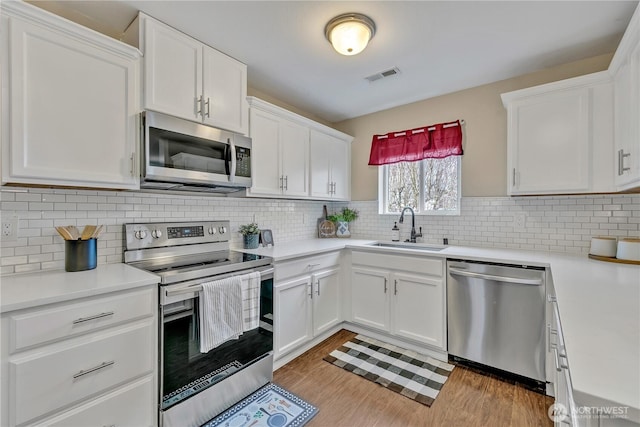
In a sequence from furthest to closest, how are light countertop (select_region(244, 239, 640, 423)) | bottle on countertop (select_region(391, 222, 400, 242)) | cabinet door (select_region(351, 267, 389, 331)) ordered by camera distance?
bottle on countertop (select_region(391, 222, 400, 242))
cabinet door (select_region(351, 267, 389, 331))
light countertop (select_region(244, 239, 640, 423))

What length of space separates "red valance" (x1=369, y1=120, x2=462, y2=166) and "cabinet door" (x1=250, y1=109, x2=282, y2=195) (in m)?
1.34

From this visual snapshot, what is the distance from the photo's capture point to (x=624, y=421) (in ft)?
1.86

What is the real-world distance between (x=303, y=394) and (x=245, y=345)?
0.54 metres

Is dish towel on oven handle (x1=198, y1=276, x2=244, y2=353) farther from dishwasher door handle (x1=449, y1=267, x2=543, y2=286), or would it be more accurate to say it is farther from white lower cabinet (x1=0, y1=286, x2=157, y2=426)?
dishwasher door handle (x1=449, y1=267, x2=543, y2=286)

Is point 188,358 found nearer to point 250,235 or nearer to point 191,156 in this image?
point 250,235

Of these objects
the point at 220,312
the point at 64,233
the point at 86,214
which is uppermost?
the point at 86,214

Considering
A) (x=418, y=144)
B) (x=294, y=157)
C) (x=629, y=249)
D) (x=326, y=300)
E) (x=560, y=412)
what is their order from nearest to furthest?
(x=560, y=412) → (x=629, y=249) → (x=326, y=300) → (x=294, y=157) → (x=418, y=144)

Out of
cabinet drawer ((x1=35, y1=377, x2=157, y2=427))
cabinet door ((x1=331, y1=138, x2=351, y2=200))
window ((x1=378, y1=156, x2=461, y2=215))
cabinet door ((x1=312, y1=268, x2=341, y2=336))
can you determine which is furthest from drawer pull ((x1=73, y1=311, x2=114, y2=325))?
window ((x1=378, y1=156, x2=461, y2=215))

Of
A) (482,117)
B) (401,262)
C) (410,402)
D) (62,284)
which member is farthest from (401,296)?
(62,284)

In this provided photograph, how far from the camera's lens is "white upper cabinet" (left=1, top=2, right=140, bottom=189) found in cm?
132

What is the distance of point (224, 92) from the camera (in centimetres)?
214

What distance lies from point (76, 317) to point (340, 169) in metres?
2.81

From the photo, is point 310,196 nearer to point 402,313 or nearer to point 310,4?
point 402,313

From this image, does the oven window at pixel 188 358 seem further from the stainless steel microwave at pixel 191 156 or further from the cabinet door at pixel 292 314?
the stainless steel microwave at pixel 191 156
